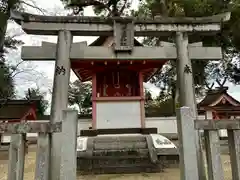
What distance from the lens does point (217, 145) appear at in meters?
3.68

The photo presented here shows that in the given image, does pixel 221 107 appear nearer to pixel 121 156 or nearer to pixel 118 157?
pixel 121 156

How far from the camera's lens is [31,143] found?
1486 cm

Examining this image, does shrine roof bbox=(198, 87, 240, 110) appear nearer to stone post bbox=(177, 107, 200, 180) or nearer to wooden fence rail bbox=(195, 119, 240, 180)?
wooden fence rail bbox=(195, 119, 240, 180)

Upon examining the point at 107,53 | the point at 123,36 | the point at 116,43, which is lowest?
the point at 107,53

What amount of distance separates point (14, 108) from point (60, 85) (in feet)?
29.9

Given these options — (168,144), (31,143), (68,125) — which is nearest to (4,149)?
(31,143)

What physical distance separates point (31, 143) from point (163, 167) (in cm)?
1005

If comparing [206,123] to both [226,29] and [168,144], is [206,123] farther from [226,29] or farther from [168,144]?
[226,29]

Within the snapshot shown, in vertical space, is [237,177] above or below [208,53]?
below

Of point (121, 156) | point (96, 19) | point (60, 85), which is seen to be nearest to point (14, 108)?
point (121, 156)

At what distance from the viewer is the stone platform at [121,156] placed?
7066 millimetres

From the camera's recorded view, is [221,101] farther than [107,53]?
Yes

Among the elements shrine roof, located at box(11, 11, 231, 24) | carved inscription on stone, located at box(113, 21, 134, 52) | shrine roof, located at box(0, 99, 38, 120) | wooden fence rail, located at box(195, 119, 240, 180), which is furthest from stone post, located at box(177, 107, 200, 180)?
shrine roof, located at box(0, 99, 38, 120)

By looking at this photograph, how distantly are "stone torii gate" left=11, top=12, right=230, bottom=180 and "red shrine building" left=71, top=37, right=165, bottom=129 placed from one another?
3220 mm
